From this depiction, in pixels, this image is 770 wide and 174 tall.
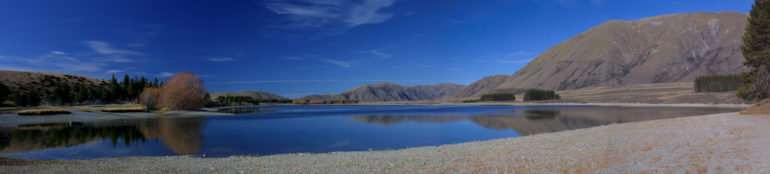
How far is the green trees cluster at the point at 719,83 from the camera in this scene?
92387 millimetres

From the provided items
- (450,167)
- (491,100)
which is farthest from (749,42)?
(491,100)

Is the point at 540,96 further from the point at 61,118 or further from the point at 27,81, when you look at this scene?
the point at 27,81

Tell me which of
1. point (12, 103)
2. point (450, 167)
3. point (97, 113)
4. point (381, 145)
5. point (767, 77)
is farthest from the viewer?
point (12, 103)

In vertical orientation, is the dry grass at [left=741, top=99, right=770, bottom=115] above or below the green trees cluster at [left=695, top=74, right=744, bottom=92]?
below

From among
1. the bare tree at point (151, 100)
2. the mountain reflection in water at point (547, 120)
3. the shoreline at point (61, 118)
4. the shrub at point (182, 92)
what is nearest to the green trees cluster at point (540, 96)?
the mountain reflection in water at point (547, 120)

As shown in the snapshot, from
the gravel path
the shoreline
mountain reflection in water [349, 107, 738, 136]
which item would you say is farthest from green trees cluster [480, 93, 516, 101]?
the gravel path

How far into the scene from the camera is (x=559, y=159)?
11141 mm

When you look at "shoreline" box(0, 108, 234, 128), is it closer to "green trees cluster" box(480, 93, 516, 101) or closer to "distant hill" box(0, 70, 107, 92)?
"distant hill" box(0, 70, 107, 92)

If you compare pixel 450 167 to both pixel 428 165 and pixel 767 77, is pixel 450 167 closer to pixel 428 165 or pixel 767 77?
pixel 428 165

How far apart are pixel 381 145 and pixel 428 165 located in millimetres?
10786

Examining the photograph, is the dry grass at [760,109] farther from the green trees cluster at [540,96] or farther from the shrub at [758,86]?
the green trees cluster at [540,96]

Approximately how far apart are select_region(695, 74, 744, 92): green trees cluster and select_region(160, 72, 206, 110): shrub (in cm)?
12290

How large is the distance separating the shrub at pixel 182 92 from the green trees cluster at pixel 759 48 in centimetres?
8633

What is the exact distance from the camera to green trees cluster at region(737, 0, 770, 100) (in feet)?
118
